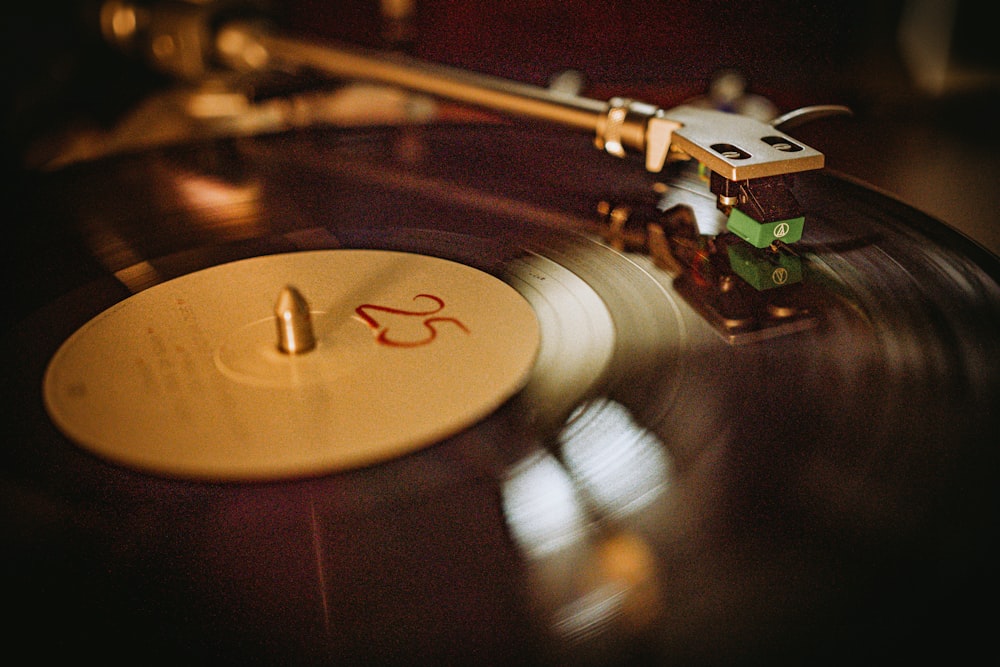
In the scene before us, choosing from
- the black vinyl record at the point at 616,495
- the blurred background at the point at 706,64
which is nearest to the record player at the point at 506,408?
the black vinyl record at the point at 616,495

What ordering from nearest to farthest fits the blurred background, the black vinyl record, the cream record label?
the black vinyl record < the cream record label < the blurred background

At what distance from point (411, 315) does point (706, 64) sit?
0.67 meters

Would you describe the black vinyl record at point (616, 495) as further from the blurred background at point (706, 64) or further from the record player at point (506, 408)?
the blurred background at point (706, 64)

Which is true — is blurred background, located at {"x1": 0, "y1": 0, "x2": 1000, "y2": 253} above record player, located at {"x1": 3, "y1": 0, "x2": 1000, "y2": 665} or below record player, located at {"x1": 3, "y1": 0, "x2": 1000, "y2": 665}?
above

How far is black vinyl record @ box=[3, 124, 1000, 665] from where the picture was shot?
35 cm

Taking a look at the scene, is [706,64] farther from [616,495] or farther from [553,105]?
[616,495]

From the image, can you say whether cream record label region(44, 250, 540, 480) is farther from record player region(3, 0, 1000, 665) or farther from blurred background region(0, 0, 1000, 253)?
blurred background region(0, 0, 1000, 253)

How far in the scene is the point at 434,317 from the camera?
0.61m

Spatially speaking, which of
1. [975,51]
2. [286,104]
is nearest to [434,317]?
[286,104]

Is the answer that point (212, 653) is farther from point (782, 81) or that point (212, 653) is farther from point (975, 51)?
point (975, 51)

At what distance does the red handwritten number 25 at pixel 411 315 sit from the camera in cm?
58

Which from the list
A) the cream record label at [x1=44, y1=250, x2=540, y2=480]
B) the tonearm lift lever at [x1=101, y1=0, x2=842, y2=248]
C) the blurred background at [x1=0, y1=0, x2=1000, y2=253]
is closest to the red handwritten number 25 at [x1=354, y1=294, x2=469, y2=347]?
the cream record label at [x1=44, y1=250, x2=540, y2=480]

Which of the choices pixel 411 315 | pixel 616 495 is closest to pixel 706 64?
pixel 411 315

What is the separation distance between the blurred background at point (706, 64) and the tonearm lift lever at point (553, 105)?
10 cm
